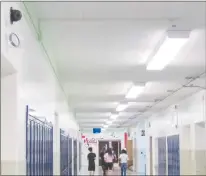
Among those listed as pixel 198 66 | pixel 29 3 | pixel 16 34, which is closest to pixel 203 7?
pixel 29 3

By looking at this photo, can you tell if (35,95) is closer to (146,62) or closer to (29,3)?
(29,3)

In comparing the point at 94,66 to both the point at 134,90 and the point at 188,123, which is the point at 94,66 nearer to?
the point at 134,90

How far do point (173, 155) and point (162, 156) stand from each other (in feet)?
7.69

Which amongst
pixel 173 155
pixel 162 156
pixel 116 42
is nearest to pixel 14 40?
pixel 116 42

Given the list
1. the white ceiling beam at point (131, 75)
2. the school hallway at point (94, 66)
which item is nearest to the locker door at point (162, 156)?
the school hallway at point (94, 66)

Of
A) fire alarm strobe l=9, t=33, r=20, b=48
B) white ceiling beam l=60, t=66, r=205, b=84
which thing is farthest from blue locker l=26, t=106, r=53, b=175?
white ceiling beam l=60, t=66, r=205, b=84

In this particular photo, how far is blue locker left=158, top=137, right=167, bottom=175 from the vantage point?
15.0m

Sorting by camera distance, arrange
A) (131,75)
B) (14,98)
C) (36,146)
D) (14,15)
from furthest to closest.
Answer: (131,75) → (36,146) → (14,98) → (14,15)

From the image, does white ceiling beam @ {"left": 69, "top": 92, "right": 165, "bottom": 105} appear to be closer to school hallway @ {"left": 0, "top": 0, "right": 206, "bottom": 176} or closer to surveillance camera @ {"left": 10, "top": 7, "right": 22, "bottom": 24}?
school hallway @ {"left": 0, "top": 0, "right": 206, "bottom": 176}

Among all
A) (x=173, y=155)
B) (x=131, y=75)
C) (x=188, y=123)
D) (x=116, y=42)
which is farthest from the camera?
(x=173, y=155)

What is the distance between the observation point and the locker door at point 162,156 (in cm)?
1498

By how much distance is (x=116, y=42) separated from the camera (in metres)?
6.12

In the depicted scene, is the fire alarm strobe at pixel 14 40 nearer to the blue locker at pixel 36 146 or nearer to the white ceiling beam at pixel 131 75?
the blue locker at pixel 36 146

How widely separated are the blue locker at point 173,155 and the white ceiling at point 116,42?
6.99 ft
